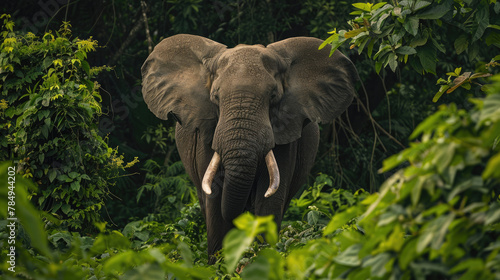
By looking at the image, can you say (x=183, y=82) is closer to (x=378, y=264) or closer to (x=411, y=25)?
(x=411, y=25)

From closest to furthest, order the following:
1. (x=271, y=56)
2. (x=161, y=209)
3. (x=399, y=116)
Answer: (x=271, y=56) < (x=161, y=209) < (x=399, y=116)

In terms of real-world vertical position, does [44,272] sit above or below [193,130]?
above

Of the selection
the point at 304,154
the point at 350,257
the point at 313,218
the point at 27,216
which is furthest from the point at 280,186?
the point at 27,216

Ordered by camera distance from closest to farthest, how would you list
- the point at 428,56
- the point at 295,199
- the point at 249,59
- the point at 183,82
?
the point at 428,56 < the point at 249,59 < the point at 183,82 < the point at 295,199

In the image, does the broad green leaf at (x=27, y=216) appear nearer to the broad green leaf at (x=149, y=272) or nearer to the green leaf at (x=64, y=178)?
the broad green leaf at (x=149, y=272)

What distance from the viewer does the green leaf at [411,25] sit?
13.8 ft

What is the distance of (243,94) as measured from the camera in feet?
16.9

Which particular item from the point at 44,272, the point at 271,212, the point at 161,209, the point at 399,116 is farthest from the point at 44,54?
the point at 399,116

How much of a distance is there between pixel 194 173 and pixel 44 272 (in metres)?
4.34

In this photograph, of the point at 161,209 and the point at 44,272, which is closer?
the point at 44,272

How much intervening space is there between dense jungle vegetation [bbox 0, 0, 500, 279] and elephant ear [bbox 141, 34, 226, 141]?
21.1 inches

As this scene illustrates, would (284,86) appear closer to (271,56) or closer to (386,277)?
(271,56)

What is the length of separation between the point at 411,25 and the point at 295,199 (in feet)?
13.7

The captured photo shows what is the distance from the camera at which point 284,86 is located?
5.78 metres
